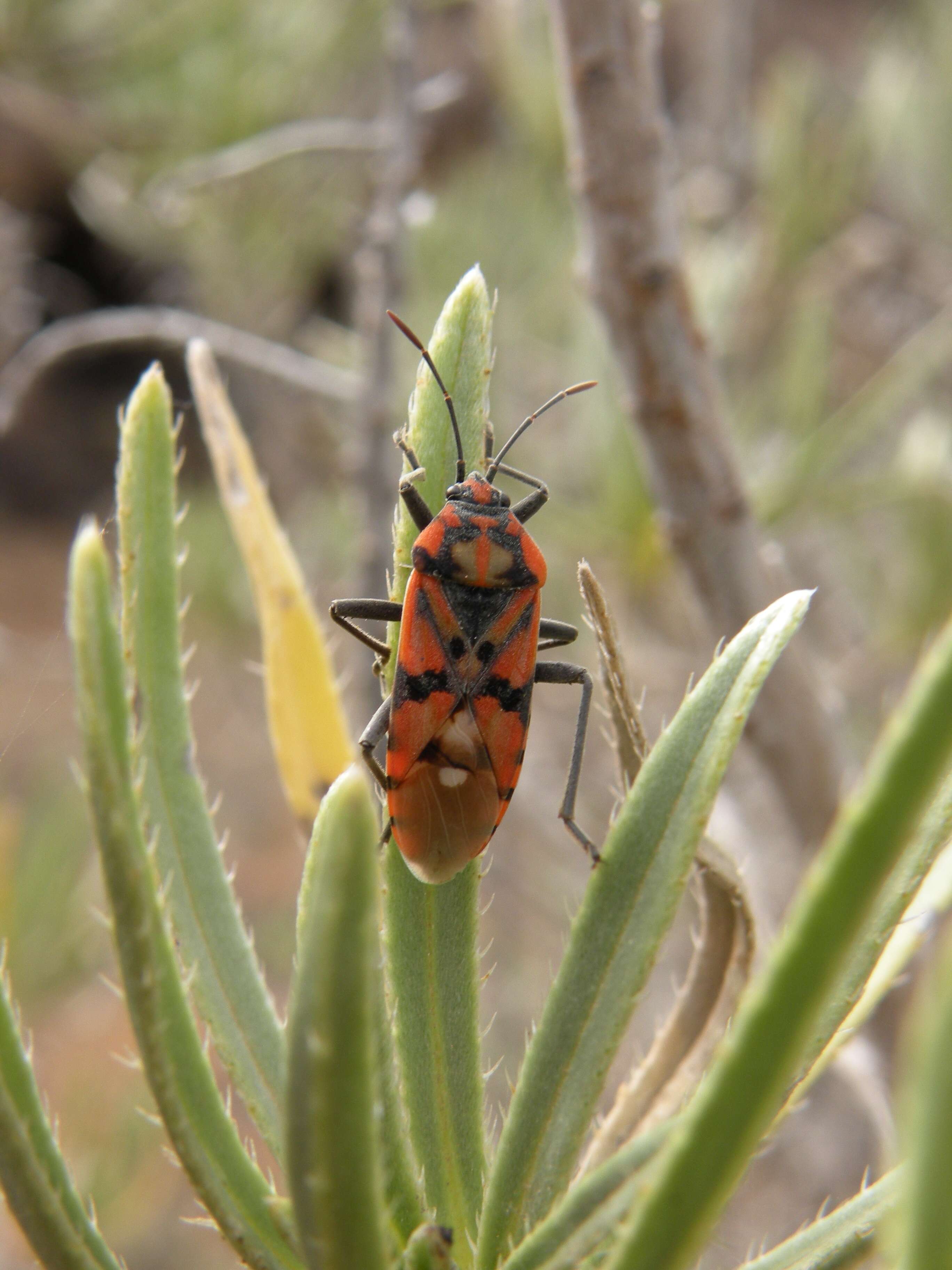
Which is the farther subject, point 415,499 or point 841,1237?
point 415,499

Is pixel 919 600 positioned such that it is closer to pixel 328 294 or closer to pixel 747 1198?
pixel 747 1198

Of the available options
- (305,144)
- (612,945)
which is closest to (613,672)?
(612,945)

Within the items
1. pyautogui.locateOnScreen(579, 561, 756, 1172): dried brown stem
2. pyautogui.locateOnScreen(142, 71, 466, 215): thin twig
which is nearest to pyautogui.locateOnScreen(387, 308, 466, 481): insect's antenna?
pyautogui.locateOnScreen(579, 561, 756, 1172): dried brown stem

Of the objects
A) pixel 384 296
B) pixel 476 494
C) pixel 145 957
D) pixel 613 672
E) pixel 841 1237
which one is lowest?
pixel 841 1237

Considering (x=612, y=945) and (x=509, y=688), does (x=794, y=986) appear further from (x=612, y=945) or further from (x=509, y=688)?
(x=509, y=688)

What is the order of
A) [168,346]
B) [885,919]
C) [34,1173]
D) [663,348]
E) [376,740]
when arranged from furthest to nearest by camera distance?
[168,346]
[376,740]
[663,348]
[885,919]
[34,1173]

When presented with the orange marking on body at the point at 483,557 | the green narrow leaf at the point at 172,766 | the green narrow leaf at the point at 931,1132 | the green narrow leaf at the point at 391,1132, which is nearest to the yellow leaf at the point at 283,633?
the green narrow leaf at the point at 172,766

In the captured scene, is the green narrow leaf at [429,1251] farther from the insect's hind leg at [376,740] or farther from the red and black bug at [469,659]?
the insect's hind leg at [376,740]
